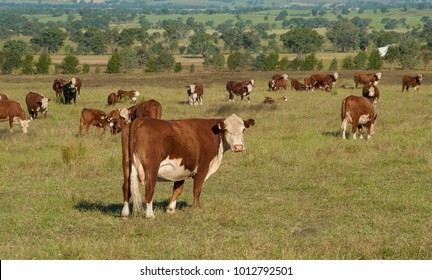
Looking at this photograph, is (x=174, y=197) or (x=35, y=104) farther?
(x=35, y=104)

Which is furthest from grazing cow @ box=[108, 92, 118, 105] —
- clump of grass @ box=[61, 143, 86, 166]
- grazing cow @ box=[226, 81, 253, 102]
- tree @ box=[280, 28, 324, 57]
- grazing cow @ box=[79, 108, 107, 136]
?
tree @ box=[280, 28, 324, 57]

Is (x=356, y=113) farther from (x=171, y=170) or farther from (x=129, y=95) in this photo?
(x=129, y=95)

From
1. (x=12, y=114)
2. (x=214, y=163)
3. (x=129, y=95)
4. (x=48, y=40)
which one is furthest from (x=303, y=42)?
(x=214, y=163)

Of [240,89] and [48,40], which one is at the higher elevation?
[240,89]

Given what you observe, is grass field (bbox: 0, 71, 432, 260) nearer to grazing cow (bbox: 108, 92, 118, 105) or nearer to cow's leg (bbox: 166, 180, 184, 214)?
cow's leg (bbox: 166, 180, 184, 214)

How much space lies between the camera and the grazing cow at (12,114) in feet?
78.0

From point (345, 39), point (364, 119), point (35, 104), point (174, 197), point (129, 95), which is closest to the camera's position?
point (174, 197)

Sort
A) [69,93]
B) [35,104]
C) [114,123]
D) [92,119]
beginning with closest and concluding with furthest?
[114,123], [92,119], [35,104], [69,93]

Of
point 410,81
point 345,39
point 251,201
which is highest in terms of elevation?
→ point 251,201

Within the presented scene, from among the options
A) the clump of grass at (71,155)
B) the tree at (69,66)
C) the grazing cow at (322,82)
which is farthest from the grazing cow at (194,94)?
the tree at (69,66)

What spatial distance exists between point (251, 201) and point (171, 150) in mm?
2575

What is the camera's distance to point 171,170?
1036 cm

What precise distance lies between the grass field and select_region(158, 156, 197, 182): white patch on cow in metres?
0.63

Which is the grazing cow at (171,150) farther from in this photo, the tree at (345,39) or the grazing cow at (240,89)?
the tree at (345,39)
